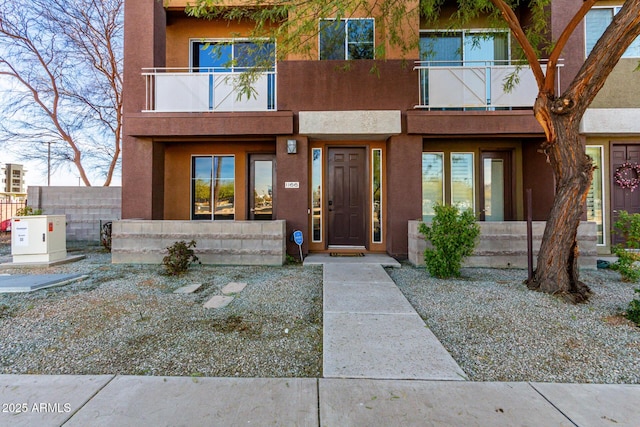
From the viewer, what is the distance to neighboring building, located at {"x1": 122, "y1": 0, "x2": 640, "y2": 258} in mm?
7293

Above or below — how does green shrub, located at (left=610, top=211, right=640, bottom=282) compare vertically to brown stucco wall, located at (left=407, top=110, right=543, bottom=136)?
below

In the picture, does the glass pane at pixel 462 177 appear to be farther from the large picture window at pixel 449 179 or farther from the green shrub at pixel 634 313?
the green shrub at pixel 634 313

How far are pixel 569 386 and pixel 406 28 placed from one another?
7.48m

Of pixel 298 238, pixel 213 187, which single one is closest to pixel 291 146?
pixel 298 238

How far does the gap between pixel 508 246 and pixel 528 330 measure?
3.61 m

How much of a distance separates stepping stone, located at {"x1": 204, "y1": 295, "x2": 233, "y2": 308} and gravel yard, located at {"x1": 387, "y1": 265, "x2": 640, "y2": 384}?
2700 millimetres

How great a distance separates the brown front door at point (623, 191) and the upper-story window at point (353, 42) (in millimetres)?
6905

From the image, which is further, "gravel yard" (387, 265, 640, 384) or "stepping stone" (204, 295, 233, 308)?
"stepping stone" (204, 295, 233, 308)

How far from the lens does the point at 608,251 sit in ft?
26.2

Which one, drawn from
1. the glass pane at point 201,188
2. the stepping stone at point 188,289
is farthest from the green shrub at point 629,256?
the glass pane at point 201,188

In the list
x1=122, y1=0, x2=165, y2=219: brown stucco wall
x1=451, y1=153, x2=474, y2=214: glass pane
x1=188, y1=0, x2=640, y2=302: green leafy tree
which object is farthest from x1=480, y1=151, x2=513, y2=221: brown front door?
x1=122, y1=0, x2=165, y2=219: brown stucco wall

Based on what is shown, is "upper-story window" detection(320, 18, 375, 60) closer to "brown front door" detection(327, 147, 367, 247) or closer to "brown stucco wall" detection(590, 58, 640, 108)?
"brown front door" detection(327, 147, 367, 247)

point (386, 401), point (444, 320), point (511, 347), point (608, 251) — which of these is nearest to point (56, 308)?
point (386, 401)

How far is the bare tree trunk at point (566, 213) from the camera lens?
469 centimetres
